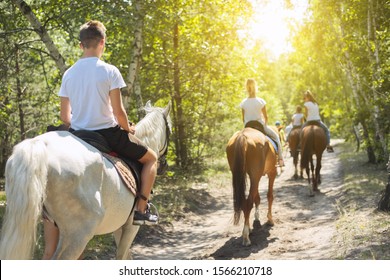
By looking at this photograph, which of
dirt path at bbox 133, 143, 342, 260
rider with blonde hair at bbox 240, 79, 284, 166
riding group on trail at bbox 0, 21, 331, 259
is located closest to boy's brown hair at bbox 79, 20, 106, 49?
riding group on trail at bbox 0, 21, 331, 259

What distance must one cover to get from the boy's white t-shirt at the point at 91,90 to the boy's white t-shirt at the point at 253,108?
5431mm

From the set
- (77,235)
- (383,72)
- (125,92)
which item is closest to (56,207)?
(77,235)

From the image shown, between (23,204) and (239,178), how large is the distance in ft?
17.3

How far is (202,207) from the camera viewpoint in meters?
13.5

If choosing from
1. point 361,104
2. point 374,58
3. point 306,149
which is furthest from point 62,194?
point 361,104

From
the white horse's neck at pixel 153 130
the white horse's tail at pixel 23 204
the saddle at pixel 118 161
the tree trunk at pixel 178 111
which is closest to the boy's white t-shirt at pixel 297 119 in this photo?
the tree trunk at pixel 178 111

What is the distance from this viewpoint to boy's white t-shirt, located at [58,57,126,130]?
15.9ft

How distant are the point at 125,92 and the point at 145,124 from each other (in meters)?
4.37

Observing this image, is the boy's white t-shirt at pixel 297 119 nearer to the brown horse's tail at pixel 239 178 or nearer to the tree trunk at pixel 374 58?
the tree trunk at pixel 374 58

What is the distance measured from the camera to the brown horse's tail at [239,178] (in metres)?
8.66

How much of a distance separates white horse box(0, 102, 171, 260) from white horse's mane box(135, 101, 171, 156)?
1.25 metres

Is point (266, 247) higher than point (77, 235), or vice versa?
point (77, 235)

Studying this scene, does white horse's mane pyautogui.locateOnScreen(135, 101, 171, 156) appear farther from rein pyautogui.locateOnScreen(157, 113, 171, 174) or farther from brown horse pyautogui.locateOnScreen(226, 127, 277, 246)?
brown horse pyautogui.locateOnScreen(226, 127, 277, 246)
